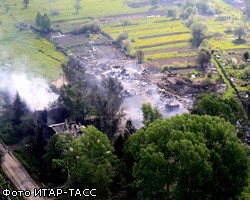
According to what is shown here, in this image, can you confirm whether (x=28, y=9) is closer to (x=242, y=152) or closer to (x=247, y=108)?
(x=247, y=108)

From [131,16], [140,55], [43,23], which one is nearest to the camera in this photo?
[140,55]

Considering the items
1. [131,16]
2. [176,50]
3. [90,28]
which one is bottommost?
[176,50]

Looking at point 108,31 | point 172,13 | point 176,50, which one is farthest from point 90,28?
point 172,13

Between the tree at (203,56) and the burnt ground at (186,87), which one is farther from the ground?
the tree at (203,56)

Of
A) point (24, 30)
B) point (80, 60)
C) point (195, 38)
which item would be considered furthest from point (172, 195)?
point (24, 30)

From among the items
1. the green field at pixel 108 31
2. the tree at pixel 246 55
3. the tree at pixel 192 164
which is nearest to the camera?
the tree at pixel 192 164

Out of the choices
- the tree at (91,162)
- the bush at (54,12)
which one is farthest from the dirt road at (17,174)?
the bush at (54,12)

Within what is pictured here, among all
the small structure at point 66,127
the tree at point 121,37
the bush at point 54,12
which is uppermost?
the bush at point 54,12

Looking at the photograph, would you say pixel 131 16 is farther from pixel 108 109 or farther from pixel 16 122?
pixel 16 122

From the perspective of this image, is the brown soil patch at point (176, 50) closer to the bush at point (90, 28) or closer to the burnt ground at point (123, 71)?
the burnt ground at point (123, 71)
